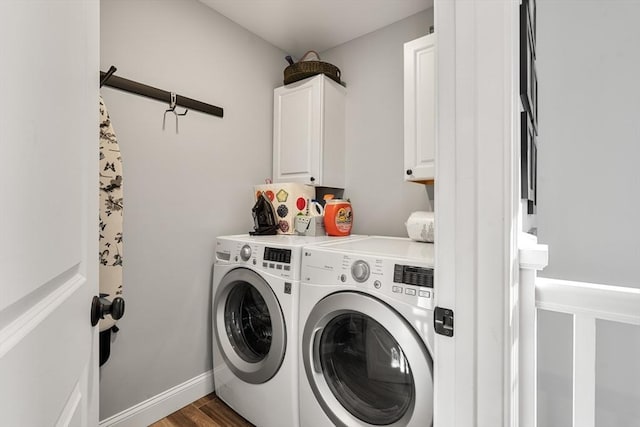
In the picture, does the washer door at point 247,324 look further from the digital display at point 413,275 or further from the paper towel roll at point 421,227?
the paper towel roll at point 421,227

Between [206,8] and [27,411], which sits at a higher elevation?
[206,8]

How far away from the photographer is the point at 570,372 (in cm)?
151

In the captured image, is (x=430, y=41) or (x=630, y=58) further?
(x=430, y=41)

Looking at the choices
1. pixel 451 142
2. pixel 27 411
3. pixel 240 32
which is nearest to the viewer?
pixel 27 411

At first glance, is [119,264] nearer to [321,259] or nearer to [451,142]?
[321,259]

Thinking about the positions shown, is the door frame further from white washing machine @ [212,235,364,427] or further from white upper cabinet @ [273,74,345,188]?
white upper cabinet @ [273,74,345,188]

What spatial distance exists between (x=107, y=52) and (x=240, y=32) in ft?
3.09

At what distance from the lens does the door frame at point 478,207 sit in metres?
0.70

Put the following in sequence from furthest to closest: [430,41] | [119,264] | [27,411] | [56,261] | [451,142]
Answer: [430,41] < [119,264] < [451,142] < [56,261] < [27,411]

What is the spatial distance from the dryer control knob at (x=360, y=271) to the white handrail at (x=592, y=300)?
1.82ft

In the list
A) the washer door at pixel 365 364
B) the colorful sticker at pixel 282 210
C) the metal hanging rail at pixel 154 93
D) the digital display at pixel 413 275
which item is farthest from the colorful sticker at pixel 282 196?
the digital display at pixel 413 275

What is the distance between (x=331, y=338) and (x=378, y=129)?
4.97 feet

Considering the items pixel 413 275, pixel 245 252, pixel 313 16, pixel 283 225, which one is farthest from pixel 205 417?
pixel 313 16

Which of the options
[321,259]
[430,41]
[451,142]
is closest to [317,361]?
[321,259]
